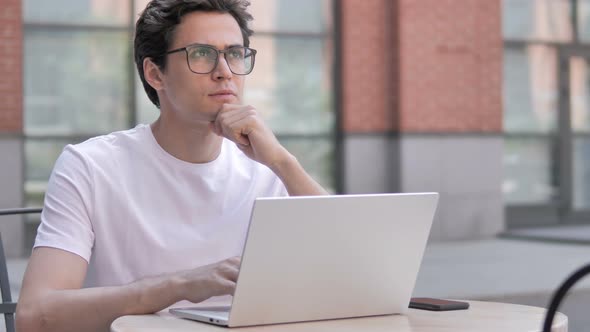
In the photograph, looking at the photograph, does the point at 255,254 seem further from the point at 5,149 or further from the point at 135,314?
the point at 5,149

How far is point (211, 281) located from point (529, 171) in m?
11.6

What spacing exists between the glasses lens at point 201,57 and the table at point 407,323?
71 cm

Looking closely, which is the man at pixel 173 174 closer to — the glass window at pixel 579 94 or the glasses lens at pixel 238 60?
the glasses lens at pixel 238 60

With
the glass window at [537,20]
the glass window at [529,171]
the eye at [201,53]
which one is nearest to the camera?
the eye at [201,53]

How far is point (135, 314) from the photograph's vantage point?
2.58 m

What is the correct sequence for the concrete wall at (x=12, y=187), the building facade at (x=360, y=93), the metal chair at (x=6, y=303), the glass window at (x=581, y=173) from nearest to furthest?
the metal chair at (x=6, y=303)
the concrete wall at (x=12, y=187)
the building facade at (x=360, y=93)
the glass window at (x=581, y=173)

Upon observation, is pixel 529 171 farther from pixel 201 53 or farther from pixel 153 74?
pixel 201 53

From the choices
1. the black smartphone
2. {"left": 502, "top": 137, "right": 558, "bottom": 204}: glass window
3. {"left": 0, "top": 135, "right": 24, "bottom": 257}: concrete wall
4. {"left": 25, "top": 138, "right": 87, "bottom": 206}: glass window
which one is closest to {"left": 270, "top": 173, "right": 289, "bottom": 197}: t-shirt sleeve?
the black smartphone

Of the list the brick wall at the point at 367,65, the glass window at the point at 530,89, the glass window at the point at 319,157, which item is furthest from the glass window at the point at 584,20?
the glass window at the point at 319,157

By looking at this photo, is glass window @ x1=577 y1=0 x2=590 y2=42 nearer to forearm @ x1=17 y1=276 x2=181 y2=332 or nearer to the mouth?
the mouth

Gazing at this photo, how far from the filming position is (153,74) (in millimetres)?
3127

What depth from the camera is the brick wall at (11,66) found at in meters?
10.1

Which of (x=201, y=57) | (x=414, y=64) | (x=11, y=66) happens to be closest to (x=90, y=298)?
(x=201, y=57)

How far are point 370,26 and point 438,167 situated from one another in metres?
1.83
